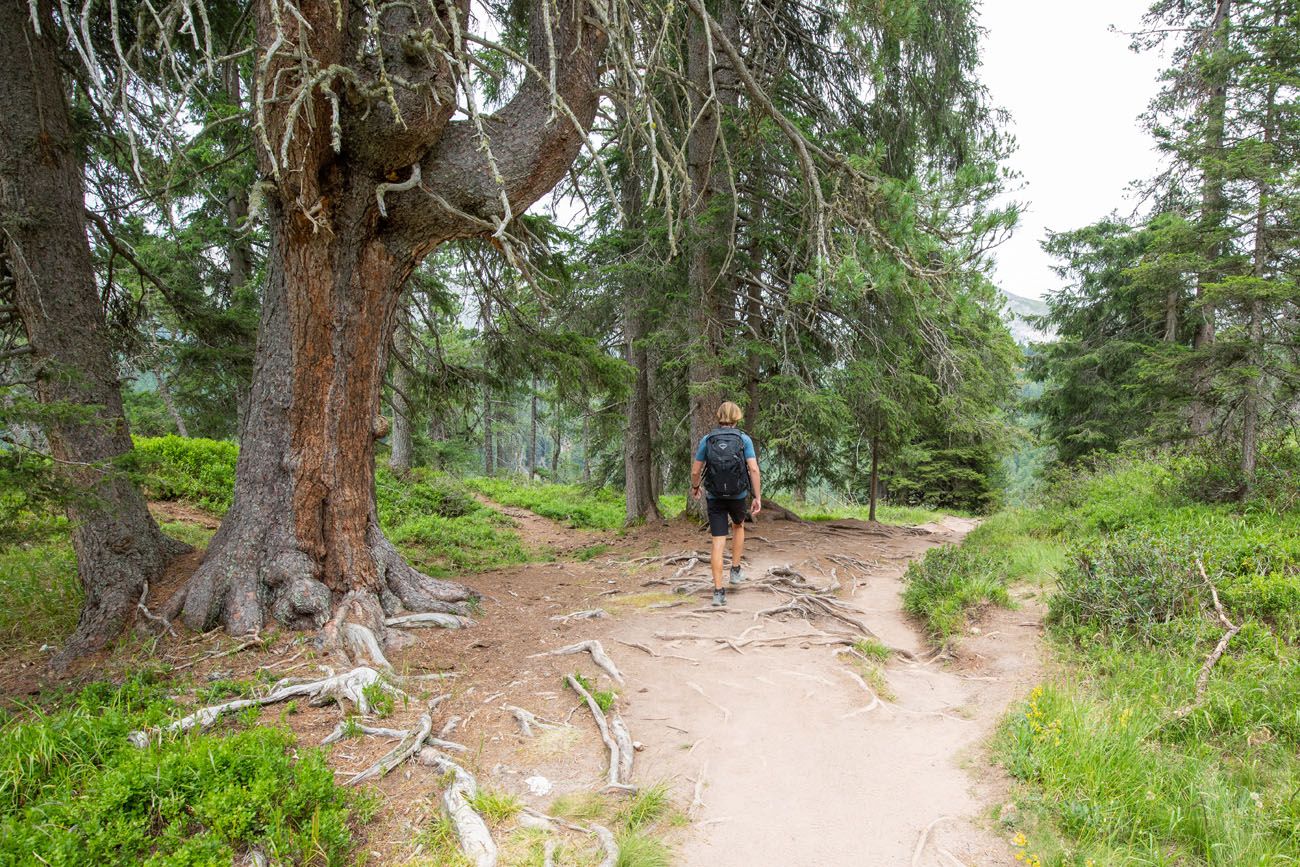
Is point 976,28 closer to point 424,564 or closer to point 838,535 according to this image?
point 838,535

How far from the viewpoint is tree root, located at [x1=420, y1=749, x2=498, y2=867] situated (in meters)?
2.41


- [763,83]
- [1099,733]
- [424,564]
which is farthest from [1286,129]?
[424,564]

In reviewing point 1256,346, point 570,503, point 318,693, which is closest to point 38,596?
point 318,693

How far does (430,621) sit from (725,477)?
9.90 ft

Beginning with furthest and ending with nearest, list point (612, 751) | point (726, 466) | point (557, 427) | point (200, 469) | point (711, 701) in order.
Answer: point (557, 427), point (200, 469), point (726, 466), point (711, 701), point (612, 751)

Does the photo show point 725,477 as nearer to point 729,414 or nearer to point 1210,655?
point 729,414

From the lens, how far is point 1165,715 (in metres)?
3.51

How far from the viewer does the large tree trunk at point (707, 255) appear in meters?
8.79

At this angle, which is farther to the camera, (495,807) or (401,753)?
(401,753)

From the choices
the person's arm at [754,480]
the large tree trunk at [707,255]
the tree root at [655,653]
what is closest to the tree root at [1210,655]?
the tree root at [655,653]

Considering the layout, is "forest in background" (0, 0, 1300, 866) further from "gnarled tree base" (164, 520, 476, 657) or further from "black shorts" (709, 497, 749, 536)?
"black shorts" (709, 497, 749, 536)

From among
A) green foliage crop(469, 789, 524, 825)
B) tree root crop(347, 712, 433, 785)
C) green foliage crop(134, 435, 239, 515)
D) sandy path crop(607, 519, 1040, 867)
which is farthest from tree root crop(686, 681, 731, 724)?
green foliage crop(134, 435, 239, 515)

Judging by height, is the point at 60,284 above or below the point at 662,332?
below

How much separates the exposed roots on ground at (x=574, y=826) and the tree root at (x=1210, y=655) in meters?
3.32
